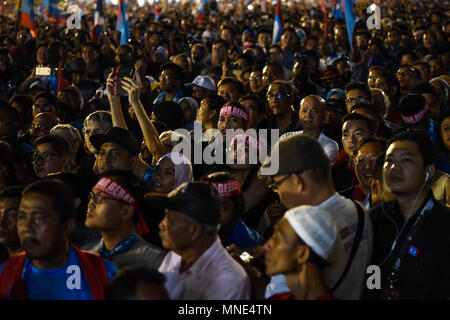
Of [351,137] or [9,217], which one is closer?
[9,217]

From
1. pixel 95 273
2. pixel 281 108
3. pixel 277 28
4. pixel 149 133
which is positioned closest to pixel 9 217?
pixel 95 273

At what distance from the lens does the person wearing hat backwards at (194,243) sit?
3092 millimetres

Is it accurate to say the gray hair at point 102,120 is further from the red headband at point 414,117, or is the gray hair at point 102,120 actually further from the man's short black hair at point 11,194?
the red headband at point 414,117

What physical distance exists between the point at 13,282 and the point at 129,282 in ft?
2.68

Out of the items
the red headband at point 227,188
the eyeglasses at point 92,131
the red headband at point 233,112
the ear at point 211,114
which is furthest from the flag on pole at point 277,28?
the red headband at point 227,188

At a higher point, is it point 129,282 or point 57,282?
point 129,282

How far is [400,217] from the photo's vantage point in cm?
359

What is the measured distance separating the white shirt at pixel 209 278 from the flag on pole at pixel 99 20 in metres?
11.7

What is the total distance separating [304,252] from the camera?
8.81 ft

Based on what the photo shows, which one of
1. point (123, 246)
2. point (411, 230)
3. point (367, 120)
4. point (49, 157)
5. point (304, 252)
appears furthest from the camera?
point (367, 120)

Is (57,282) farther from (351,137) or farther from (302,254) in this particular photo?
(351,137)

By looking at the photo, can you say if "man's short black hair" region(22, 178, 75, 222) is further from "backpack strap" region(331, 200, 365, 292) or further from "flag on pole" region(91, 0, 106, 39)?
"flag on pole" region(91, 0, 106, 39)

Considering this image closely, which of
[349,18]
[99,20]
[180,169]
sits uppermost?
[99,20]

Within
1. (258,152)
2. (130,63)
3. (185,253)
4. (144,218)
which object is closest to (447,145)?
(258,152)
